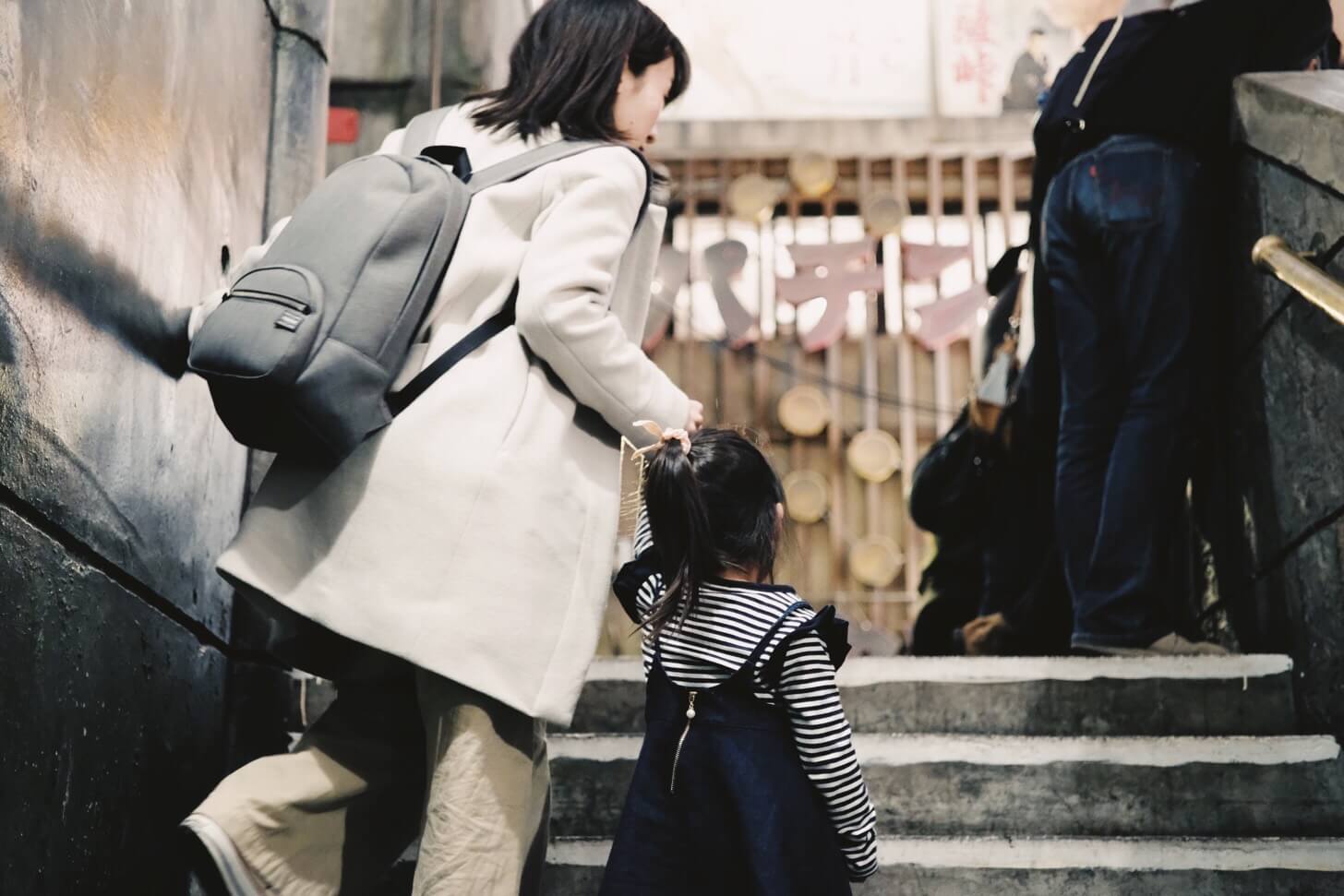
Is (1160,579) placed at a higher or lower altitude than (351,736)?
higher

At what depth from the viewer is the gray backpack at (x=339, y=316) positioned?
1741mm

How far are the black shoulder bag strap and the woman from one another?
0.02 m

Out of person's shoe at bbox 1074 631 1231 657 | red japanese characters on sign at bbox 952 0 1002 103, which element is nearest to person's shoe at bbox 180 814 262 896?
person's shoe at bbox 1074 631 1231 657

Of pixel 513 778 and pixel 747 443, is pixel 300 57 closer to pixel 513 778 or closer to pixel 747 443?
pixel 747 443

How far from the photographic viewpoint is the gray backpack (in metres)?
1.74

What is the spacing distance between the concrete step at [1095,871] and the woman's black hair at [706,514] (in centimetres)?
71

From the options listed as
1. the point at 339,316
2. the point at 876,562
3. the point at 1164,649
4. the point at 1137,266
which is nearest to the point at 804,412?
the point at 876,562

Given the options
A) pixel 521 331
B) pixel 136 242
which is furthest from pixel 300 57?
pixel 521 331

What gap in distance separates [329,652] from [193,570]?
484mm

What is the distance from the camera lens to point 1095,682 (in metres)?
3.03

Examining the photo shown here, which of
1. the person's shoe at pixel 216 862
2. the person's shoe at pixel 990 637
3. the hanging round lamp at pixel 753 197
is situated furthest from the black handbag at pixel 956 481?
the hanging round lamp at pixel 753 197

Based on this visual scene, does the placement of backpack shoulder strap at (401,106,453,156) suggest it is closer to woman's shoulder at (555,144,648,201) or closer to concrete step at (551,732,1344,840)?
woman's shoulder at (555,144,648,201)

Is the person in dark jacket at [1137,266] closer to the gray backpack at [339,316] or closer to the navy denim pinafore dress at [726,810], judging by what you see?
the navy denim pinafore dress at [726,810]

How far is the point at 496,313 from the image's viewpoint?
2025 millimetres
